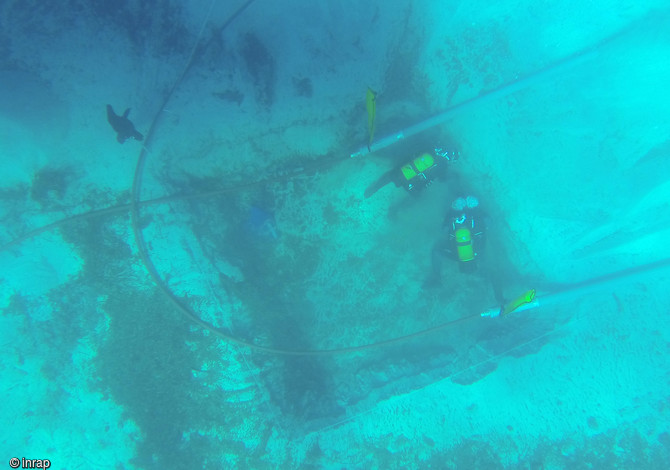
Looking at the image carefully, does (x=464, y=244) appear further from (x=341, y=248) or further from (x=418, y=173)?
(x=341, y=248)

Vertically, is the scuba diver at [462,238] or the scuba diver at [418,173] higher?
the scuba diver at [418,173]

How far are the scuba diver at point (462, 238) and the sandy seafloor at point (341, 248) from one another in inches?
8.4

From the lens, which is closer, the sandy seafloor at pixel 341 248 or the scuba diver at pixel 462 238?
the sandy seafloor at pixel 341 248

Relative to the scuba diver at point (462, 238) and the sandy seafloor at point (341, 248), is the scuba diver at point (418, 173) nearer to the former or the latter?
the sandy seafloor at point (341, 248)

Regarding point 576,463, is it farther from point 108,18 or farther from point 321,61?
point 108,18

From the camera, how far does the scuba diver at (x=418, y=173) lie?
4797mm

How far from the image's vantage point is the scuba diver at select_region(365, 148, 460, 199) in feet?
15.7

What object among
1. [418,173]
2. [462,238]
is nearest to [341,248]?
[418,173]

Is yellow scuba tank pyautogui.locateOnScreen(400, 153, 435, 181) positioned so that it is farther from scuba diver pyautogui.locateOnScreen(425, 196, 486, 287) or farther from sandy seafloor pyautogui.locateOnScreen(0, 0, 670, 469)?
scuba diver pyautogui.locateOnScreen(425, 196, 486, 287)

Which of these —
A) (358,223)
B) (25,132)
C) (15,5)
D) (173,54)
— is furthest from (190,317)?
(15,5)

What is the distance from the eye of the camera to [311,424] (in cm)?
516

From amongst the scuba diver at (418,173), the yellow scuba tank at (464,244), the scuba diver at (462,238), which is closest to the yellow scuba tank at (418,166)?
the scuba diver at (418,173)

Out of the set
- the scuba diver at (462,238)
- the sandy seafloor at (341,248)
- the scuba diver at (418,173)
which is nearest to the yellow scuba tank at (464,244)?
the scuba diver at (462,238)

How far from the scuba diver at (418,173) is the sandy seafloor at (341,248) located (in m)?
0.21
